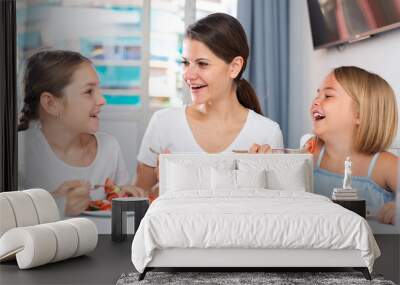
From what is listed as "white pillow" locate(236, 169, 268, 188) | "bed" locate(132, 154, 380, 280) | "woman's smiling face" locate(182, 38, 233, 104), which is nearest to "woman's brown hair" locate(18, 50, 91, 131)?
"woman's smiling face" locate(182, 38, 233, 104)

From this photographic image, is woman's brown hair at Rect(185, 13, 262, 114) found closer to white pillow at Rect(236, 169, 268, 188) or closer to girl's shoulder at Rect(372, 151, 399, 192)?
white pillow at Rect(236, 169, 268, 188)

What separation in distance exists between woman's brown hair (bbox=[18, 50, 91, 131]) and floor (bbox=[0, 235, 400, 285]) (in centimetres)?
187

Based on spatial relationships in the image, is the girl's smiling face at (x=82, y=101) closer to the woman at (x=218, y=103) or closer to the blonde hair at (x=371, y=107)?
the woman at (x=218, y=103)

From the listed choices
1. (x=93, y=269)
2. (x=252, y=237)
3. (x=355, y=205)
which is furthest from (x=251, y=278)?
(x=355, y=205)

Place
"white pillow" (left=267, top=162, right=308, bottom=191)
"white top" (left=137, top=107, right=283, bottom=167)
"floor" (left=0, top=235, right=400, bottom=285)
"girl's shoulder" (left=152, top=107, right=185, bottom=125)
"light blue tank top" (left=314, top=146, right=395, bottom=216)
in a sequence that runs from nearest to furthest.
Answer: "floor" (left=0, top=235, right=400, bottom=285) < "white pillow" (left=267, top=162, right=308, bottom=191) < "light blue tank top" (left=314, top=146, right=395, bottom=216) < "white top" (left=137, top=107, right=283, bottom=167) < "girl's shoulder" (left=152, top=107, right=185, bottom=125)

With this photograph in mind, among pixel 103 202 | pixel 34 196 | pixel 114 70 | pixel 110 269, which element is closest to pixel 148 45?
pixel 114 70

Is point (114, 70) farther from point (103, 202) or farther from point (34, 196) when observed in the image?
point (34, 196)

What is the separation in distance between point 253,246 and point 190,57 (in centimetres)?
275

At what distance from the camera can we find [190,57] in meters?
6.47

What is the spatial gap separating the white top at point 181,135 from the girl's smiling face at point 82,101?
1.94 ft

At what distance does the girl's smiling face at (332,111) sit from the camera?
6.21m

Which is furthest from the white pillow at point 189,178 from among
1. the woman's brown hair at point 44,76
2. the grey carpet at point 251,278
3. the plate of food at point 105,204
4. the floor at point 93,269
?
the woman's brown hair at point 44,76

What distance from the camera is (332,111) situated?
20.7ft

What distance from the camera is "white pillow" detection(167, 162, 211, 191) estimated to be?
5625 millimetres
